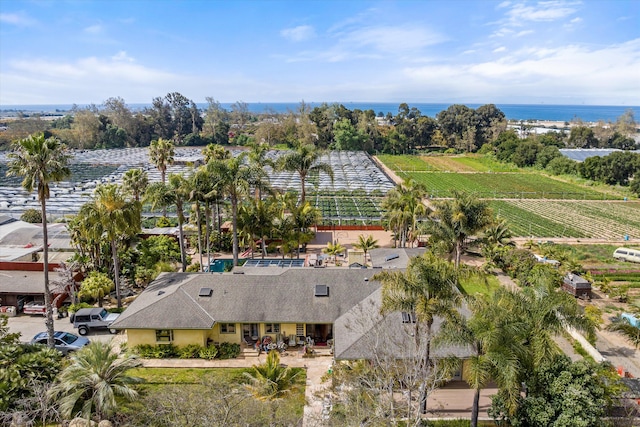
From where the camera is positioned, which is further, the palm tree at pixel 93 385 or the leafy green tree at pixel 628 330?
the leafy green tree at pixel 628 330

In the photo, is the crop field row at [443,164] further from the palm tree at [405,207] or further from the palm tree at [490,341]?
the palm tree at [490,341]

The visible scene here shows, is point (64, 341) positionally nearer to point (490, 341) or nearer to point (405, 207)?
point (490, 341)

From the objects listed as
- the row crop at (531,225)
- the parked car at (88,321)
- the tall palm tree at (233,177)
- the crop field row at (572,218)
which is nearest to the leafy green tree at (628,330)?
the row crop at (531,225)

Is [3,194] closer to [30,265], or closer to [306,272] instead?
[30,265]

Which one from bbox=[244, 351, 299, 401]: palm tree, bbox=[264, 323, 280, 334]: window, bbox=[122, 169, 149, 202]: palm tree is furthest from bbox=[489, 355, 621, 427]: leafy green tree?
bbox=[122, 169, 149, 202]: palm tree

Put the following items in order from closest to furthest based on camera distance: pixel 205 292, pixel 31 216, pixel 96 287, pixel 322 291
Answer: pixel 205 292
pixel 322 291
pixel 96 287
pixel 31 216

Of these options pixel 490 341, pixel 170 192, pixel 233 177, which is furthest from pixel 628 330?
pixel 170 192

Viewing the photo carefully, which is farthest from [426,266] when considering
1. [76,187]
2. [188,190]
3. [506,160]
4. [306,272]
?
[506,160]
